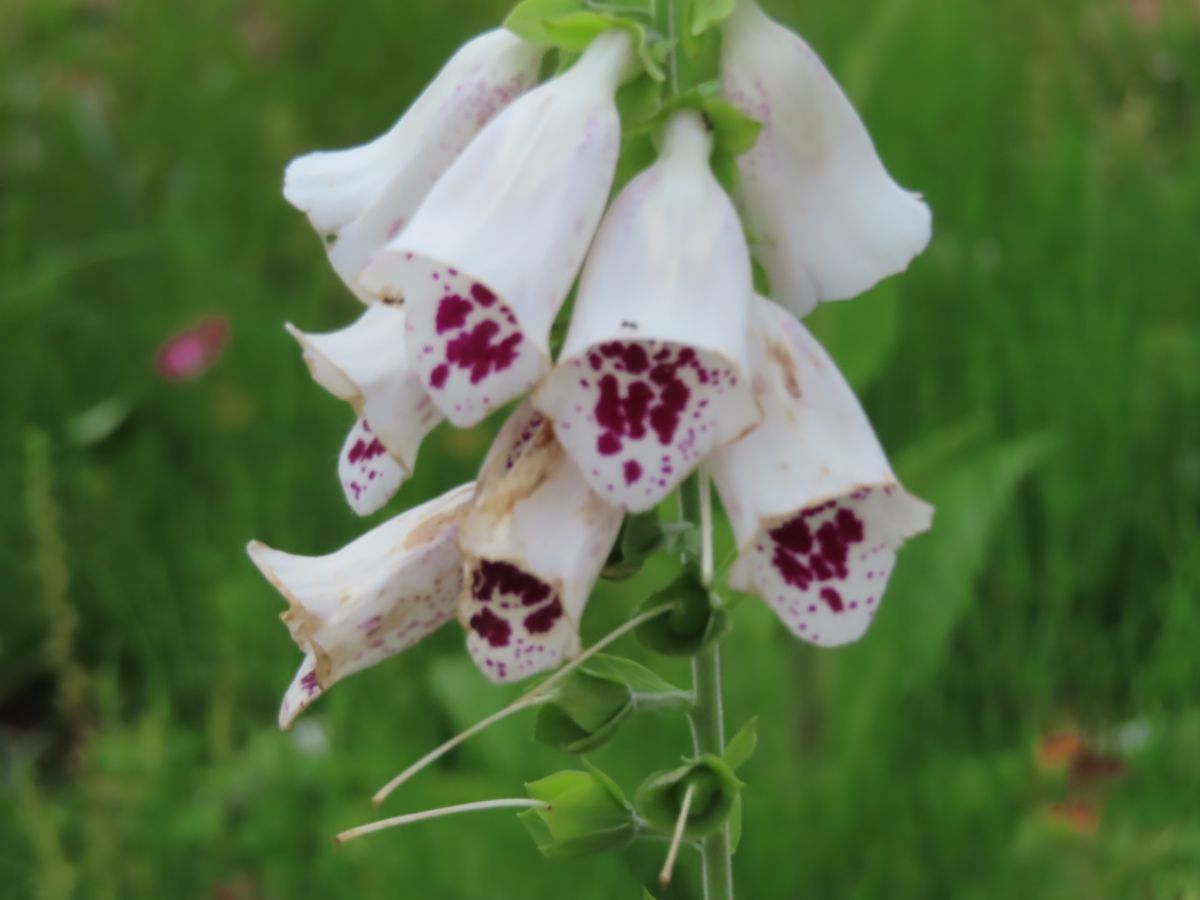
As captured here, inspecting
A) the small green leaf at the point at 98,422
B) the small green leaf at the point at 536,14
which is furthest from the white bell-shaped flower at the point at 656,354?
the small green leaf at the point at 98,422

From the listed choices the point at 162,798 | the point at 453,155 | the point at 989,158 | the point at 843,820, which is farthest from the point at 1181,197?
the point at 453,155

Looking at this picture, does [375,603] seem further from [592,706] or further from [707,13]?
[707,13]

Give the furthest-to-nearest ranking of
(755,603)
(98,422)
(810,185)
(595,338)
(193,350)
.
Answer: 1. (98,422)
2. (193,350)
3. (755,603)
4. (810,185)
5. (595,338)

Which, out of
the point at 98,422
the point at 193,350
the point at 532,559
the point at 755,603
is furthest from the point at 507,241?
the point at 98,422

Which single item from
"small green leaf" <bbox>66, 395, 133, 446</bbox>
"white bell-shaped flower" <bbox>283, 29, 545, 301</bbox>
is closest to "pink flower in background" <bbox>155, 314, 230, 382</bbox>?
"small green leaf" <bbox>66, 395, 133, 446</bbox>

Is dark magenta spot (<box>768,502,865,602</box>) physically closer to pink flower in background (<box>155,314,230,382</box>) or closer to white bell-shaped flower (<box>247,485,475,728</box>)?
white bell-shaped flower (<box>247,485,475,728</box>)

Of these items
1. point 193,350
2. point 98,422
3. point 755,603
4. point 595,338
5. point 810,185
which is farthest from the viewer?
point 98,422

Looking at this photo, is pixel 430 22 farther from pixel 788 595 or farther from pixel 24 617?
pixel 788 595
